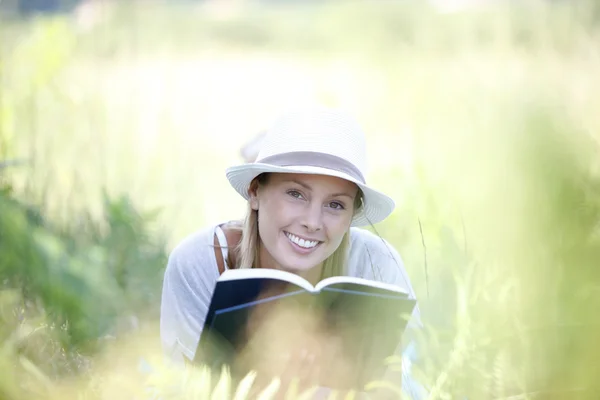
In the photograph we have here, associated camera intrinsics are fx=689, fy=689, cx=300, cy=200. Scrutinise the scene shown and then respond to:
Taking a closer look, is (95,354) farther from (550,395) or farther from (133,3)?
(550,395)

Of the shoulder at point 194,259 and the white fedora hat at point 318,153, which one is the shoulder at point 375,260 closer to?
the white fedora hat at point 318,153

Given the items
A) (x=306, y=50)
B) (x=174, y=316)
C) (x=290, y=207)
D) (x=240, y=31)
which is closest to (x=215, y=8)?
(x=240, y=31)

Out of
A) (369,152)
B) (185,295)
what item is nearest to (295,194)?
(369,152)

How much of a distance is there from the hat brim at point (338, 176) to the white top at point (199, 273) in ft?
0.17

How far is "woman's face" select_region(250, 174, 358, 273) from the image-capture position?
1050 mm

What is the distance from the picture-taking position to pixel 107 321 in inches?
38.5

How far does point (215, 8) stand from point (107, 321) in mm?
503

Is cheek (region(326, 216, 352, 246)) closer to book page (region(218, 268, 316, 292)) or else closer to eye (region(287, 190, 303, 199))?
eye (region(287, 190, 303, 199))

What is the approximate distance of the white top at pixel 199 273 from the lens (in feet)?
3.49

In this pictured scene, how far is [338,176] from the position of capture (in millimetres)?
1031

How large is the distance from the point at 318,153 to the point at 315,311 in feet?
0.82

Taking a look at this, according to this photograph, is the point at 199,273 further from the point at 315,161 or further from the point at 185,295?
the point at 315,161

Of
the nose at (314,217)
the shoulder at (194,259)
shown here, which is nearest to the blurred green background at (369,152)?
the shoulder at (194,259)

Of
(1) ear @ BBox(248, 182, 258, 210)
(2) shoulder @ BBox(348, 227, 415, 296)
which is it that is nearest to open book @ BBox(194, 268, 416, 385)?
(2) shoulder @ BBox(348, 227, 415, 296)
